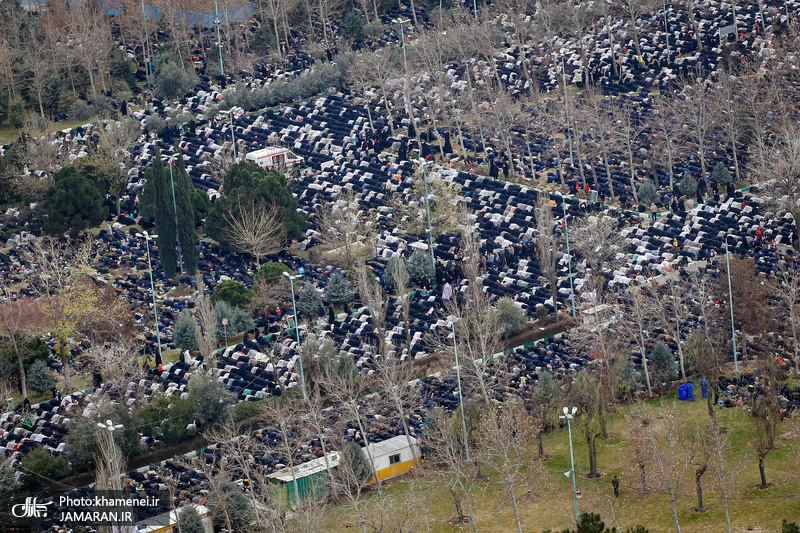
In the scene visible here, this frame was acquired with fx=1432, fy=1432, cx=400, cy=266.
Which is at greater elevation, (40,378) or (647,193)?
(647,193)

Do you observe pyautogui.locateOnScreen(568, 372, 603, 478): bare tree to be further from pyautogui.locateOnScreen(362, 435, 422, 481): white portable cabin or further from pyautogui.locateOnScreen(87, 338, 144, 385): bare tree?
pyautogui.locateOnScreen(87, 338, 144, 385): bare tree

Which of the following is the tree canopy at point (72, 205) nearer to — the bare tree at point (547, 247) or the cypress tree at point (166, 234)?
the cypress tree at point (166, 234)

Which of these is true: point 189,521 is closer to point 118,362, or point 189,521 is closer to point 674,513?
point 118,362

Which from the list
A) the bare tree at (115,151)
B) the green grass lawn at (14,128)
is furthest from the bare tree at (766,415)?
the green grass lawn at (14,128)

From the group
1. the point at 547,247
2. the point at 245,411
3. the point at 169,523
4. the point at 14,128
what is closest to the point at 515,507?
the point at 169,523

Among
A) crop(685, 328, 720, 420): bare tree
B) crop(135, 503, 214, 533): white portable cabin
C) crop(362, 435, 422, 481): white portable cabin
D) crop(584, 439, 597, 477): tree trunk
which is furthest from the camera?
crop(685, 328, 720, 420): bare tree

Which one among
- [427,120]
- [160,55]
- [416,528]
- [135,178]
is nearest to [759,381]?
[416,528]

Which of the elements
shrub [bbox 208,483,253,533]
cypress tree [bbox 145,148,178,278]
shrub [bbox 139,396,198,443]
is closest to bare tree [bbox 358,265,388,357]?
shrub [bbox 139,396,198,443]
